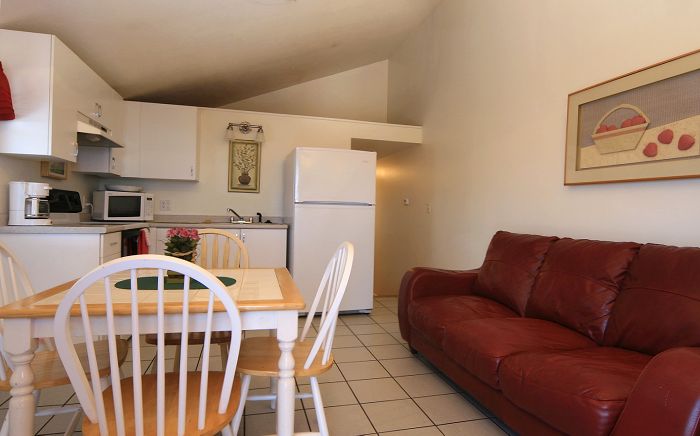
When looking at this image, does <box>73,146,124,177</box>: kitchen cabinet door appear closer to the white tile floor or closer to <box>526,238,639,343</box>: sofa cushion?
the white tile floor

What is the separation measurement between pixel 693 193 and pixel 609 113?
62cm

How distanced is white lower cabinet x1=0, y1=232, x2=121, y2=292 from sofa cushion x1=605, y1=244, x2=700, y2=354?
3.03 m

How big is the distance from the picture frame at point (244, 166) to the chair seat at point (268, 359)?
2.82 meters

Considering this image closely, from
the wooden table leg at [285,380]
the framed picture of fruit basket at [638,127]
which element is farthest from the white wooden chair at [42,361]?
the framed picture of fruit basket at [638,127]

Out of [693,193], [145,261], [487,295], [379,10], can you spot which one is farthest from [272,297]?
[379,10]

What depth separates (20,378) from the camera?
1.10m

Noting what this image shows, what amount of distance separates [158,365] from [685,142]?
2362 millimetres

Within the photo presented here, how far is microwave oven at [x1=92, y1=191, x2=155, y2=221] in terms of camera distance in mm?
3629

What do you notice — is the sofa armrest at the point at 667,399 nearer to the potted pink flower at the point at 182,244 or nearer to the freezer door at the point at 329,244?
the potted pink flower at the point at 182,244

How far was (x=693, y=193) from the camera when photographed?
1.80 metres

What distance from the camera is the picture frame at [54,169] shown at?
9.38 ft

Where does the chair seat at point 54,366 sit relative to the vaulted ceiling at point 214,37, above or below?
below

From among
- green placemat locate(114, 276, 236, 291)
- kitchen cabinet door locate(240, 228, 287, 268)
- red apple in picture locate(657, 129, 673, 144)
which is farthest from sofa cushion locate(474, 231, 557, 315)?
kitchen cabinet door locate(240, 228, 287, 268)

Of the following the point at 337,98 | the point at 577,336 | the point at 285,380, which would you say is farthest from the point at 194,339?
the point at 337,98
